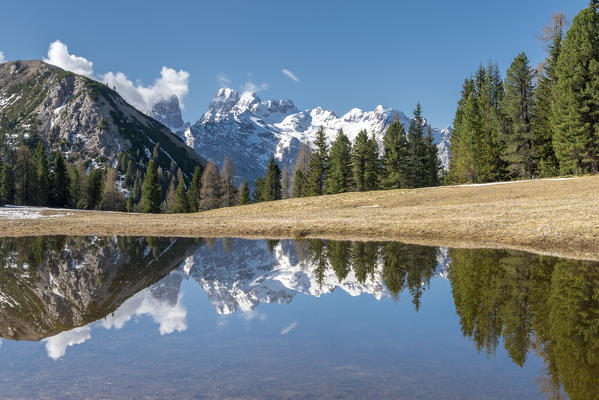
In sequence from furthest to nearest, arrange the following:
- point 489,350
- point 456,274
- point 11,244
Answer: point 11,244 < point 456,274 < point 489,350

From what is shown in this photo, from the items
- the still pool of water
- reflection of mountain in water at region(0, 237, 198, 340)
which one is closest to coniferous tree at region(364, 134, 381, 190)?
reflection of mountain in water at region(0, 237, 198, 340)

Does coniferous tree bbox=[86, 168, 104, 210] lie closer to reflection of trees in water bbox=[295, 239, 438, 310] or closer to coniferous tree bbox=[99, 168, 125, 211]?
coniferous tree bbox=[99, 168, 125, 211]

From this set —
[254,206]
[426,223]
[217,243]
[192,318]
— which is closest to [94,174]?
[254,206]

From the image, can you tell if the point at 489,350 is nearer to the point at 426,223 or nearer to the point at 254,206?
the point at 426,223

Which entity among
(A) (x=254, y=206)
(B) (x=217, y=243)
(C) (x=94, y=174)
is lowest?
(B) (x=217, y=243)

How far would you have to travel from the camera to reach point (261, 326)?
920 centimetres

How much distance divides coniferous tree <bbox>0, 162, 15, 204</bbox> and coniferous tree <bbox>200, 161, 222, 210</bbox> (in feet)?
153

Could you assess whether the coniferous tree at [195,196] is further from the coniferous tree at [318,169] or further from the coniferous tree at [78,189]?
the coniferous tree at [78,189]

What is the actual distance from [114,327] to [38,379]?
272cm

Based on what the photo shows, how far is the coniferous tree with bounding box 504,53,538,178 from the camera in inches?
2240

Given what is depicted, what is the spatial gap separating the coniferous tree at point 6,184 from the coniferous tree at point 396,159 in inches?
3472

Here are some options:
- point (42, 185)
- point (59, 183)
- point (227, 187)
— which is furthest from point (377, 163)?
point (42, 185)

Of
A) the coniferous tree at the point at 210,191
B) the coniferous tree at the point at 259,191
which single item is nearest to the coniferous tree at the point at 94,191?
the coniferous tree at the point at 210,191

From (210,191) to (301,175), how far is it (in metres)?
22.9
